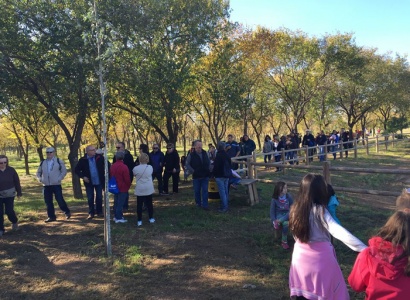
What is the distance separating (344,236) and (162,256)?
3.78m

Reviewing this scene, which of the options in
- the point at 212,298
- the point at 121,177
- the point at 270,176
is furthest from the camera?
the point at 270,176

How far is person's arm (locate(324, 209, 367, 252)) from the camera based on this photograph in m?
2.62

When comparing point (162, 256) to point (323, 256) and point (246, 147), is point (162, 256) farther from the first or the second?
point (246, 147)

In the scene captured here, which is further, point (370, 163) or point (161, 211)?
point (370, 163)

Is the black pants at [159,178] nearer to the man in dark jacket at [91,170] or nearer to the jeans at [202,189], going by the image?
the jeans at [202,189]

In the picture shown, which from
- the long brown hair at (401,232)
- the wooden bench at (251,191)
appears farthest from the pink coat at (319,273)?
the wooden bench at (251,191)

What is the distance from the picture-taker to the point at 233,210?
851cm

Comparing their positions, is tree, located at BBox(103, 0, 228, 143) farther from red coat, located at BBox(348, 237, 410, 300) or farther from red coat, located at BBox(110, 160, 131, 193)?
red coat, located at BBox(348, 237, 410, 300)

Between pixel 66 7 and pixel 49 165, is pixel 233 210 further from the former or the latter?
pixel 66 7

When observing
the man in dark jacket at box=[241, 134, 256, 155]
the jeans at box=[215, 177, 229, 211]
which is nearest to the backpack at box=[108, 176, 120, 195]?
the jeans at box=[215, 177, 229, 211]

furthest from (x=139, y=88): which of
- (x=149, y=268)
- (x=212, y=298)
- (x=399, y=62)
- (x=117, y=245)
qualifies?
(x=399, y=62)

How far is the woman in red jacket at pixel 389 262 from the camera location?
7.41 feet

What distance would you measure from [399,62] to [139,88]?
29.7m

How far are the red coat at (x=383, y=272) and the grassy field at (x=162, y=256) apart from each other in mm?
2245
